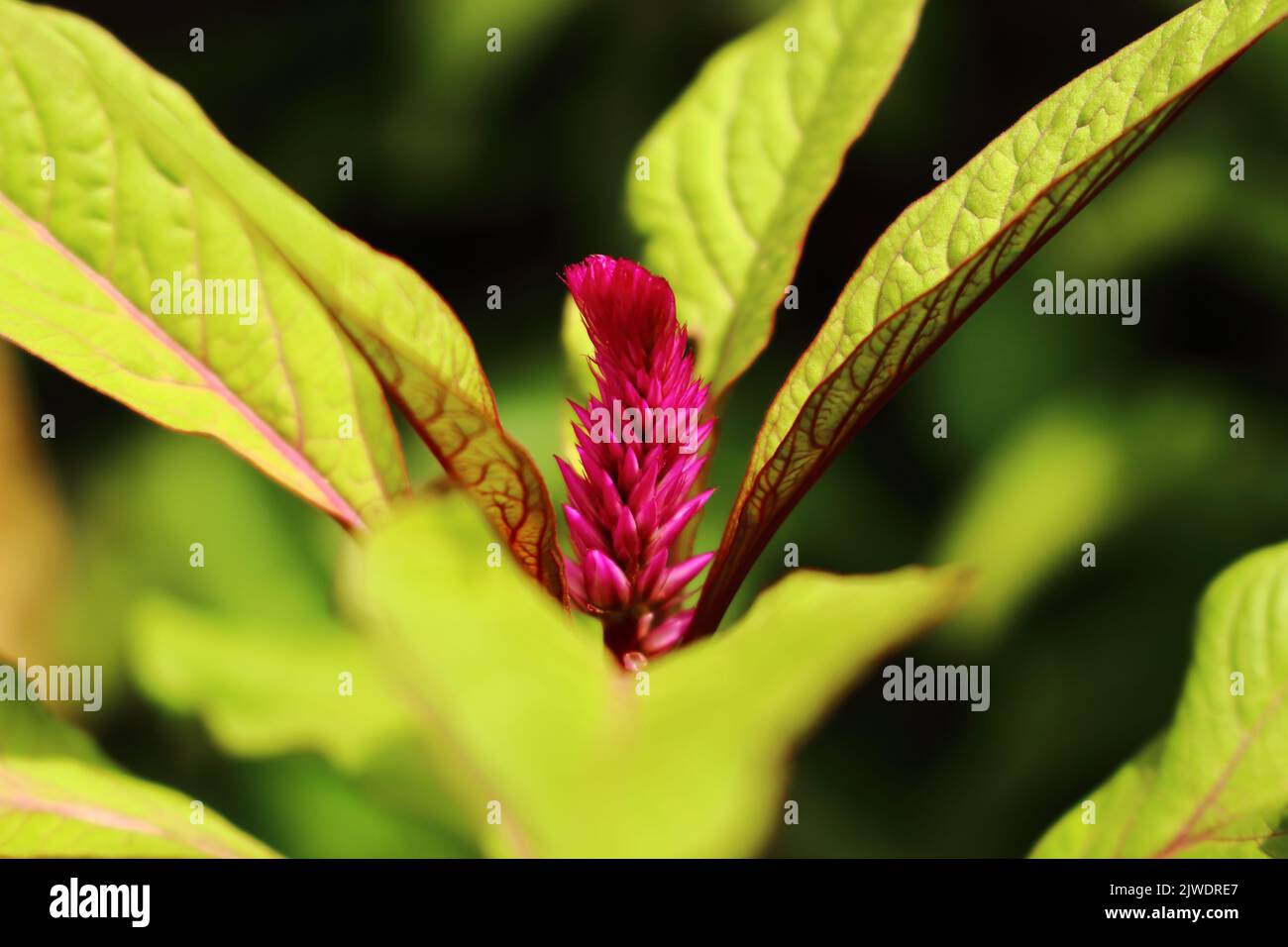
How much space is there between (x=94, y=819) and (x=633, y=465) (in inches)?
16.8

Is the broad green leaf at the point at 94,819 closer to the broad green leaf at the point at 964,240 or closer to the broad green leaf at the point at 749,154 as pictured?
the broad green leaf at the point at 964,240

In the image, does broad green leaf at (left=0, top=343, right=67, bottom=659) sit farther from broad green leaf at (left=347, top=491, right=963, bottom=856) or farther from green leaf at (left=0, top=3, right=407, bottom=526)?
broad green leaf at (left=347, top=491, right=963, bottom=856)

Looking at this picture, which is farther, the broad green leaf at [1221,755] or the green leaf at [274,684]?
the broad green leaf at [1221,755]

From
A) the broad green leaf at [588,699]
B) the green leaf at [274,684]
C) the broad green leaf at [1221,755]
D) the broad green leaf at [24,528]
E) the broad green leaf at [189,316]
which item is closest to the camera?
the broad green leaf at [588,699]

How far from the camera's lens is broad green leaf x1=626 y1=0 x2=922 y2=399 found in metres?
0.86

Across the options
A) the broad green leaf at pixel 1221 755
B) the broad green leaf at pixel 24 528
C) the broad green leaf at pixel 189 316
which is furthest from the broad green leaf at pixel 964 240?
the broad green leaf at pixel 24 528

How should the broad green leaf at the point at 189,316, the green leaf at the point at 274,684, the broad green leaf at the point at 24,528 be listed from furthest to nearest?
the broad green leaf at the point at 24,528 → the broad green leaf at the point at 189,316 → the green leaf at the point at 274,684

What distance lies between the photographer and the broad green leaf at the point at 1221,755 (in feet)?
2.55

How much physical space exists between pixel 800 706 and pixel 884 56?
2.14 feet

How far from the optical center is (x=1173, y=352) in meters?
1.68

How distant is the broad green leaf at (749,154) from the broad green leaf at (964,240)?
0.16 metres

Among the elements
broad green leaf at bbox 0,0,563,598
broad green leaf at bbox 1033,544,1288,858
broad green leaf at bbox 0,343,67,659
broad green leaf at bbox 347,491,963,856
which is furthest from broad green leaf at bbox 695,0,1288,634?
broad green leaf at bbox 0,343,67,659

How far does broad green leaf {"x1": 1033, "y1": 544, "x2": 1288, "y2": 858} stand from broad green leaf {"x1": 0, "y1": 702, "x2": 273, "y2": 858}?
0.61m
